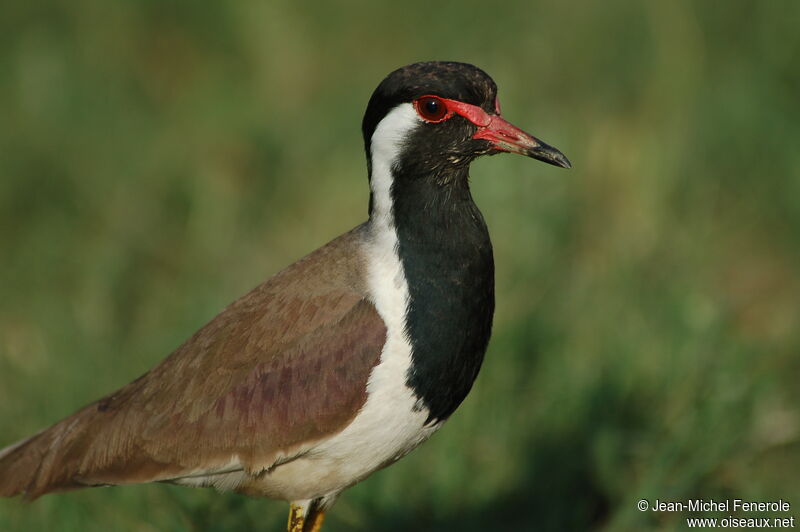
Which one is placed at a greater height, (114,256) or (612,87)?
(612,87)

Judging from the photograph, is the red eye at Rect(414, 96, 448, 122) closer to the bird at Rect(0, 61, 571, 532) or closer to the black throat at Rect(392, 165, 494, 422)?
the bird at Rect(0, 61, 571, 532)

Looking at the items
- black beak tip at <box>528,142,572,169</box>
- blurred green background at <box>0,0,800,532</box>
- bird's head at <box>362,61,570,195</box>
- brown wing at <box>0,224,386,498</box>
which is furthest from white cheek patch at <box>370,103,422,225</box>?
blurred green background at <box>0,0,800,532</box>

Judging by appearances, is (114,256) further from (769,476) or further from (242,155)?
(769,476)

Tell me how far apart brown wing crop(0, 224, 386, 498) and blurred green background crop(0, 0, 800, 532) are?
0.55m

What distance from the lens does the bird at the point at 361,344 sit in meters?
3.54

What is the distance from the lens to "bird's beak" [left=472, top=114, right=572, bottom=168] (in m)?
3.59

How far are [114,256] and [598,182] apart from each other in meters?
2.67

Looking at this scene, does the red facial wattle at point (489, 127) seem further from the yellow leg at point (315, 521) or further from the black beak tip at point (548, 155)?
the yellow leg at point (315, 521)

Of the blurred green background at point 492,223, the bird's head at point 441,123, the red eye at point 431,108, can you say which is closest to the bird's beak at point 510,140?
the bird's head at point 441,123

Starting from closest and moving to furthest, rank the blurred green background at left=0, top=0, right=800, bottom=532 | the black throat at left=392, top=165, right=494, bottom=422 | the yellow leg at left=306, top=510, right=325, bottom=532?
the black throat at left=392, top=165, right=494, bottom=422
the yellow leg at left=306, top=510, right=325, bottom=532
the blurred green background at left=0, top=0, right=800, bottom=532

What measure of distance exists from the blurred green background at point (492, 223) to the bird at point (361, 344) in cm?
62

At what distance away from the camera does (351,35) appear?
7.96 meters

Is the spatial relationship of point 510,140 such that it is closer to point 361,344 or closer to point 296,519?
point 361,344

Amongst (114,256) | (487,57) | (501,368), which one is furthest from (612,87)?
(114,256)
